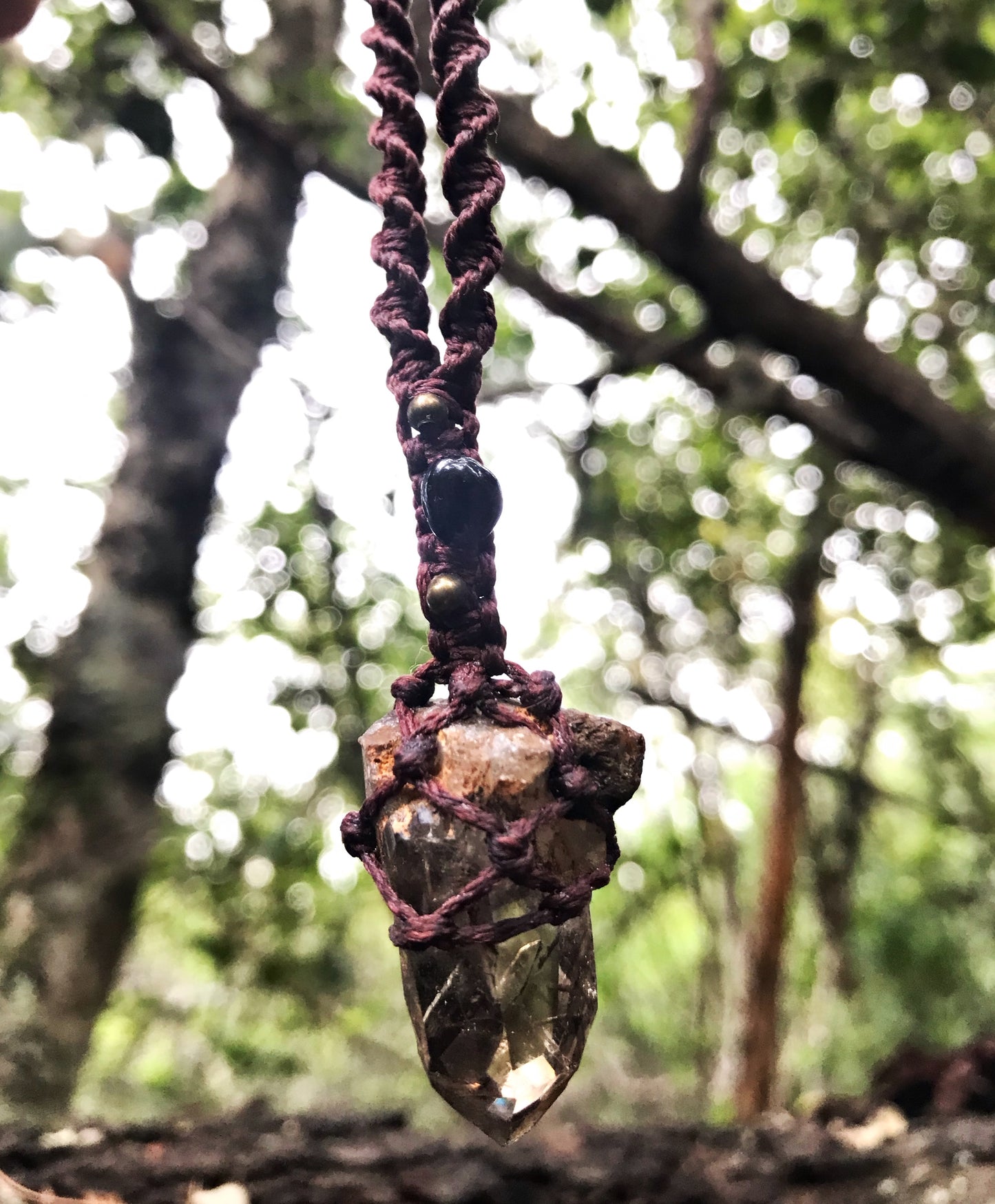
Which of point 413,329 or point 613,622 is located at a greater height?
point 613,622

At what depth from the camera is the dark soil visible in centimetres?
69

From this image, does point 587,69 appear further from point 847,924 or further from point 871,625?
point 847,924

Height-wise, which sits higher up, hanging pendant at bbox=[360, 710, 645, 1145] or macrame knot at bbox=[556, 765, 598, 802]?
macrame knot at bbox=[556, 765, 598, 802]

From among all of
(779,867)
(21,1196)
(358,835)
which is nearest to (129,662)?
(21,1196)

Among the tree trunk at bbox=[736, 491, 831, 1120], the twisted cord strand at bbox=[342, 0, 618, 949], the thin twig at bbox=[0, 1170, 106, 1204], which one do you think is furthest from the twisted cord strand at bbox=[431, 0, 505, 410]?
the tree trunk at bbox=[736, 491, 831, 1120]

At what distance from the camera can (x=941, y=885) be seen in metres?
1.97

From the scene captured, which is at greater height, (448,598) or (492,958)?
(448,598)

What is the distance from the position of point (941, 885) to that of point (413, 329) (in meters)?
2.02

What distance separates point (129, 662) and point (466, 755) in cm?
100

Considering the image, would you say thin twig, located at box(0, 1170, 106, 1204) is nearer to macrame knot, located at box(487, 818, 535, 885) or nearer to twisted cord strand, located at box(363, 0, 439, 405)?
macrame knot, located at box(487, 818, 535, 885)

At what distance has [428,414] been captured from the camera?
0.37 metres

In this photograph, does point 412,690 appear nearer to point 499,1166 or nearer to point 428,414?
point 428,414

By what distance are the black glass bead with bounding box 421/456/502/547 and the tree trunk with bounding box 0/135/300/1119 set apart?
0.97 metres

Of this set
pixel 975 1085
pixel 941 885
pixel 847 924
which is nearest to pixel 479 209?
pixel 975 1085
